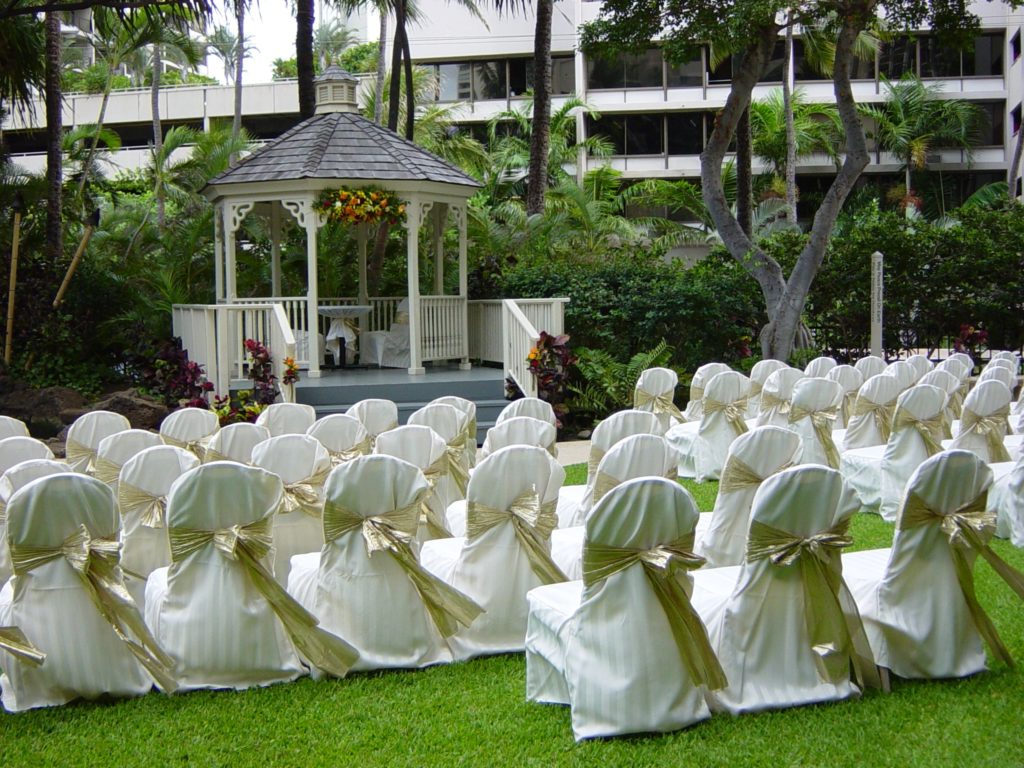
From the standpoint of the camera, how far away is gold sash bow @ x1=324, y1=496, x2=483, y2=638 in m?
5.58

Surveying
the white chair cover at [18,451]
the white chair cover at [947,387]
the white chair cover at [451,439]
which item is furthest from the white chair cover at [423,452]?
the white chair cover at [947,387]

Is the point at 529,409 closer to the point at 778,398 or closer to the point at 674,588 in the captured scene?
the point at 778,398

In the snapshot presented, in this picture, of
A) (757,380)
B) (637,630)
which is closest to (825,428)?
(757,380)

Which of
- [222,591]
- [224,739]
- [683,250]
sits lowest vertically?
[224,739]

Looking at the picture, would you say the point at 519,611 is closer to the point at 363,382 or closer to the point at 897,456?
the point at 897,456

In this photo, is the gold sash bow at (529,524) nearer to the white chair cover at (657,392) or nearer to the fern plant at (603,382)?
the white chair cover at (657,392)

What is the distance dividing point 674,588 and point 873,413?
6.51 metres

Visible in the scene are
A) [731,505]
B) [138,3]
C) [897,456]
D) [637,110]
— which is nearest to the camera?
[731,505]

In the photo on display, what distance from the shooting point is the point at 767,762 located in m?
4.46

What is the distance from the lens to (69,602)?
5203 mm

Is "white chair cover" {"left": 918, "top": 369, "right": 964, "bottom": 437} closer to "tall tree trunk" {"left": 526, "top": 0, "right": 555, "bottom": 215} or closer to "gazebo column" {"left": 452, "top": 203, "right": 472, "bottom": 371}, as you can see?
"gazebo column" {"left": 452, "top": 203, "right": 472, "bottom": 371}

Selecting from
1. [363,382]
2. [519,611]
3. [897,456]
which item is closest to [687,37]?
[363,382]

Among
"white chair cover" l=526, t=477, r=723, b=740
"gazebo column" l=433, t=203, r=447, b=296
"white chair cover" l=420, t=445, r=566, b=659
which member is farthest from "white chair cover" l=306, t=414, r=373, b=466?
"gazebo column" l=433, t=203, r=447, b=296

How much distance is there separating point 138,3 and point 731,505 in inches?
440
